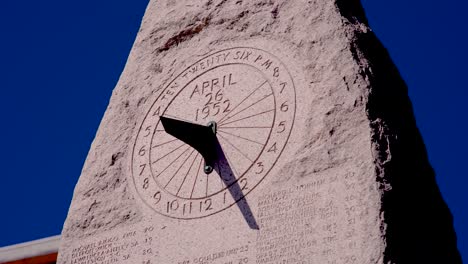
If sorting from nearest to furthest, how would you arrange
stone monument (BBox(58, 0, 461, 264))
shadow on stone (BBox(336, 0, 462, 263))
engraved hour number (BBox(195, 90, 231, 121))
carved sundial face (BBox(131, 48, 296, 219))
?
shadow on stone (BBox(336, 0, 462, 263)), stone monument (BBox(58, 0, 461, 264)), carved sundial face (BBox(131, 48, 296, 219)), engraved hour number (BBox(195, 90, 231, 121))

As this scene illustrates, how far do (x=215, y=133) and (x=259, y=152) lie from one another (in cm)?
41

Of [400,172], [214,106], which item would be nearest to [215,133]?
[214,106]

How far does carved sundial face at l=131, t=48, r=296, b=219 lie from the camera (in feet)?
19.0

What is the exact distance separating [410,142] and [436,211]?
42cm

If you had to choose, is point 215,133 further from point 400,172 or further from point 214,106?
point 400,172

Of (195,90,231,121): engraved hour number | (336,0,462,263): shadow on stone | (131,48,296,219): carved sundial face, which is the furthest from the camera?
(195,90,231,121): engraved hour number

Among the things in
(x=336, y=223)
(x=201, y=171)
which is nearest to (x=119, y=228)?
(x=201, y=171)

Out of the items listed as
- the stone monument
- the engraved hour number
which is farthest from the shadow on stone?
the engraved hour number

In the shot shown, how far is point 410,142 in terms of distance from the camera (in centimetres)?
566

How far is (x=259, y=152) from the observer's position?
19.0 feet

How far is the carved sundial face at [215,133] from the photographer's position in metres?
5.79

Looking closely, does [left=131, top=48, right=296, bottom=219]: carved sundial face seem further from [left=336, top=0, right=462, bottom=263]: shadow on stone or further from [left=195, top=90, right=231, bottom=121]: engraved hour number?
[left=336, top=0, right=462, bottom=263]: shadow on stone

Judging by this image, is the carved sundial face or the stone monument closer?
the stone monument

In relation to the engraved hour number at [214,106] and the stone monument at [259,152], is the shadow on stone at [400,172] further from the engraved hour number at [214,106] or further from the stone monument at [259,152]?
the engraved hour number at [214,106]
